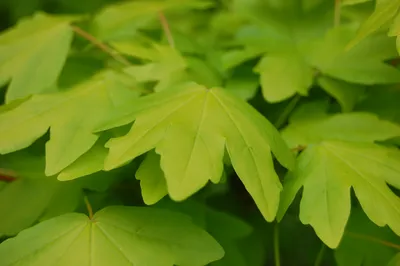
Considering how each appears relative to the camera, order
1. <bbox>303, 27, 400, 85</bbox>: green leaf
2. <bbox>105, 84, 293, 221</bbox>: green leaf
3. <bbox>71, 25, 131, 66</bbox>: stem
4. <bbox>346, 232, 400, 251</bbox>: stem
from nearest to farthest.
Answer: <bbox>105, 84, 293, 221</bbox>: green leaf, <bbox>346, 232, 400, 251</bbox>: stem, <bbox>303, 27, 400, 85</bbox>: green leaf, <bbox>71, 25, 131, 66</bbox>: stem

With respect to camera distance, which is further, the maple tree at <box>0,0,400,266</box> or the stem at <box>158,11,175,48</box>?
the stem at <box>158,11,175,48</box>

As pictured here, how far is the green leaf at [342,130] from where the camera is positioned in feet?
2.65

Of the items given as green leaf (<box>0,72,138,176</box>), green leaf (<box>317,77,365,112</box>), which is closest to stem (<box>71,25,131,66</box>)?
green leaf (<box>0,72,138,176</box>)

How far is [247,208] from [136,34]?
44cm

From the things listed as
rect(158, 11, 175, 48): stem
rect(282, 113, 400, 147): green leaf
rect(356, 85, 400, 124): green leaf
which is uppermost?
rect(158, 11, 175, 48): stem

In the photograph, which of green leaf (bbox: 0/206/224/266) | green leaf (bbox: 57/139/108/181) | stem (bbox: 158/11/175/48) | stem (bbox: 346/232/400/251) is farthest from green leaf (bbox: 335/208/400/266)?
stem (bbox: 158/11/175/48)

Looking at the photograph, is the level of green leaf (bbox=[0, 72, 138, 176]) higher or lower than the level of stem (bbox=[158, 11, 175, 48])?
higher

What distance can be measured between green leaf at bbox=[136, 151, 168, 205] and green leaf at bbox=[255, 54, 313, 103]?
0.24 metres

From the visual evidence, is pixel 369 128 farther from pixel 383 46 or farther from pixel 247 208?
pixel 247 208

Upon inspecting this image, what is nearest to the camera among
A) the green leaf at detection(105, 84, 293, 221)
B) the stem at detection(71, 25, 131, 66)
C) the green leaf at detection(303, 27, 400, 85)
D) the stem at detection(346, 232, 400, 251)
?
the green leaf at detection(105, 84, 293, 221)

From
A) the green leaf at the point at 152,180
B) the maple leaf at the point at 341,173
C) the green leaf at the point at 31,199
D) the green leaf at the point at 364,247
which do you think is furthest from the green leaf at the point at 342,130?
the green leaf at the point at 31,199

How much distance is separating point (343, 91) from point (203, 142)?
1.16 ft

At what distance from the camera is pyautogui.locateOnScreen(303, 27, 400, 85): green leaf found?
0.86m

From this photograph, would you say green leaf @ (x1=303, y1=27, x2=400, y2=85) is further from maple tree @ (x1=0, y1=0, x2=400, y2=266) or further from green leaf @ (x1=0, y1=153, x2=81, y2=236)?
green leaf @ (x1=0, y1=153, x2=81, y2=236)
